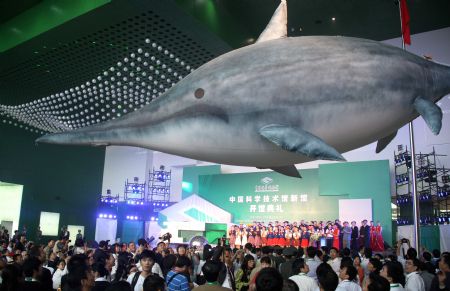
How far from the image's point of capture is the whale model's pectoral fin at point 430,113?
175 centimetres

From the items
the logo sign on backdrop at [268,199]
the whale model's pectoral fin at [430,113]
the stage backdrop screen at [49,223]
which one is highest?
the logo sign on backdrop at [268,199]

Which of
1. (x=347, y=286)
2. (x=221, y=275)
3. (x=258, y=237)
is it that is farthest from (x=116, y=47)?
(x=258, y=237)

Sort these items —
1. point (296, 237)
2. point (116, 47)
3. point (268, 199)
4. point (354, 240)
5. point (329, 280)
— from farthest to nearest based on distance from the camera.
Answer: point (268, 199), point (296, 237), point (354, 240), point (116, 47), point (329, 280)

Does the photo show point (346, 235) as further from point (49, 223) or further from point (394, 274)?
point (394, 274)

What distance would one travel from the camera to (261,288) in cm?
229

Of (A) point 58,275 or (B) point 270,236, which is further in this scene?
(B) point 270,236

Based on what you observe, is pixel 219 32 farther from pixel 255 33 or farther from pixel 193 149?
pixel 193 149

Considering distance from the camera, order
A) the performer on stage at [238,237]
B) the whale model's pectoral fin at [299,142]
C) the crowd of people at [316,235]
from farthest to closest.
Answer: the performer on stage at [238,237] → the crowd of people at [316,235] → the whale model's pectoral fin at [299,142]

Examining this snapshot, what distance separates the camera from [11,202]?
17.2m

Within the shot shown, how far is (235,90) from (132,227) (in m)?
25.8

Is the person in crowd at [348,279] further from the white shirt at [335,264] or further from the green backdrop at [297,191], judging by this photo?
the green backdrop at [297,191]

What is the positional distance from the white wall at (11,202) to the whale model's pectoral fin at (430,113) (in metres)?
17.8

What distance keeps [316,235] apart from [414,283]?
13.2m

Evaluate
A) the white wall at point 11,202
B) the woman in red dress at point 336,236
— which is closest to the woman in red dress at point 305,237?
the woman in red dress at point 336,236
